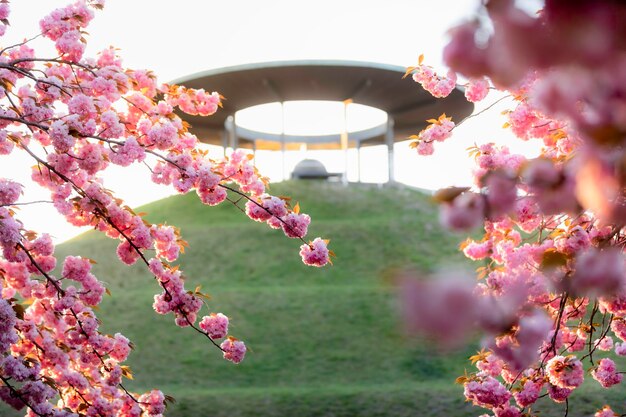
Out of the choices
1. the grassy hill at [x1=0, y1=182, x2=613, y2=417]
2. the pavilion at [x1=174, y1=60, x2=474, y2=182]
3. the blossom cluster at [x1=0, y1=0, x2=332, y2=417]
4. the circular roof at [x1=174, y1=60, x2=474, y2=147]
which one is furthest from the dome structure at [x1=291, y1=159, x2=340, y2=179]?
the blossom cluster at [x1=0, y1=0, x2=332, y2=417]

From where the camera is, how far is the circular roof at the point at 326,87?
91.6 feet

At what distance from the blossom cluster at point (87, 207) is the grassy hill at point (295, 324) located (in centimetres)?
376

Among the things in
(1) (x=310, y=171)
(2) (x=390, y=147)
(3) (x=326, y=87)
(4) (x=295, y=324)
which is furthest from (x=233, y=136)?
(4) (x=295, y=324)

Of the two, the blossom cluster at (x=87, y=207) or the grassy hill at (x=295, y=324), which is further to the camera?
the grassy hill at (x=295, y=324)

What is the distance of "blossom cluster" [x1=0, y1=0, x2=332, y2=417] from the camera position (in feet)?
20.2

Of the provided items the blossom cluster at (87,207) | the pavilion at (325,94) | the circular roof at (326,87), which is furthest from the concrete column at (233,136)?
the blossom cluster at (87,207)

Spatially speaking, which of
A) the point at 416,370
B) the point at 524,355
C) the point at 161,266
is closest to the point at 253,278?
the point at 416,370

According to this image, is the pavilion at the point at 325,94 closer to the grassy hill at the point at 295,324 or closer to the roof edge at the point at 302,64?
the roof edge at the point at 302,64

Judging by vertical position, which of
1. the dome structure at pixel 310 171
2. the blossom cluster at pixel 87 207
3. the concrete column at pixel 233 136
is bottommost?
the blossom cluster at pixel 87 207

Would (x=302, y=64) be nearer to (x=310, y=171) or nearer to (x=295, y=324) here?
(x=310, y=171)

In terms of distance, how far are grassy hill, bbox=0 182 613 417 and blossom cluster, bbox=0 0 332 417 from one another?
3.76 m

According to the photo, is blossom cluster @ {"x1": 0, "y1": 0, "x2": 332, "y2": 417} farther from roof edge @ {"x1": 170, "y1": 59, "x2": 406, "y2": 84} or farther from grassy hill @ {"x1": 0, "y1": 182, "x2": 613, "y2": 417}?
roof edge @ {"x1": 170, "y1": 59, "x2": 406, "y2": 84}

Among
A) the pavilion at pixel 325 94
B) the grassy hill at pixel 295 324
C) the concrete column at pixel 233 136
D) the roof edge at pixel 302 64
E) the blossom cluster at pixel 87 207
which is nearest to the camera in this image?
the blossom cluster at pixel 87 207

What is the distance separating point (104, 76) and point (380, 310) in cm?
1186
